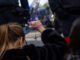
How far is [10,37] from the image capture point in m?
1.80

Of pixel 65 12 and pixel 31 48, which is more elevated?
pixel 65 12

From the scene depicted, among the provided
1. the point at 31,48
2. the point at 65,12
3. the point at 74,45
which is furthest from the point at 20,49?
the point at 65,12

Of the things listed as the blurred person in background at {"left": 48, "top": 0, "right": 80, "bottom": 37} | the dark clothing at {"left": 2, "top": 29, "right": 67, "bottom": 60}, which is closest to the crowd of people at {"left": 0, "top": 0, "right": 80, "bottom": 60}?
the dark clothing at {"left": 2, "top": 29, "right": 67, "bottom": 60}

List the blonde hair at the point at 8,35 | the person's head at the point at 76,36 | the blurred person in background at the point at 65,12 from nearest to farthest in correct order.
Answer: the person's head at the point at 76,36
the blonde hair at the point at 8,35
the blurred person in background at the point at 65,12

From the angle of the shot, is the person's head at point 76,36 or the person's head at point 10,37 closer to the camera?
the person's head at point 76,36

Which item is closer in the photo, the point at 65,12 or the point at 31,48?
the point at 31,48

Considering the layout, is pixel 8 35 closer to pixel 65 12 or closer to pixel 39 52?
pixel 39 52

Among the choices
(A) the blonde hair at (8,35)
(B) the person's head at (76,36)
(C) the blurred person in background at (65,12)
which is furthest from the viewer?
(C) the blurred person in background at (65,12)

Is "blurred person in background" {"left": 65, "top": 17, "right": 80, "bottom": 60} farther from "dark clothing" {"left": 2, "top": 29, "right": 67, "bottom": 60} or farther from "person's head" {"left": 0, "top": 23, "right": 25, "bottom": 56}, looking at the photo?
"person's head" {"left": 0, "top": 23, "right": 25, "bottom": 56}

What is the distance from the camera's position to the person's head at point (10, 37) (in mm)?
1780

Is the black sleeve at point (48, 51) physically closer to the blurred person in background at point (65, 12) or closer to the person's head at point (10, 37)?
the person's head at point (10, 37)

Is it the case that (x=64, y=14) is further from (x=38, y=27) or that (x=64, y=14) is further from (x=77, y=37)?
(x=77, y=37)

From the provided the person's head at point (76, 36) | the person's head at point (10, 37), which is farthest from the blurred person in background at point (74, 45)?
the person's head at point (10, 37)

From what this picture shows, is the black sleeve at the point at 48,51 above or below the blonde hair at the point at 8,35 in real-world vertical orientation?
below
